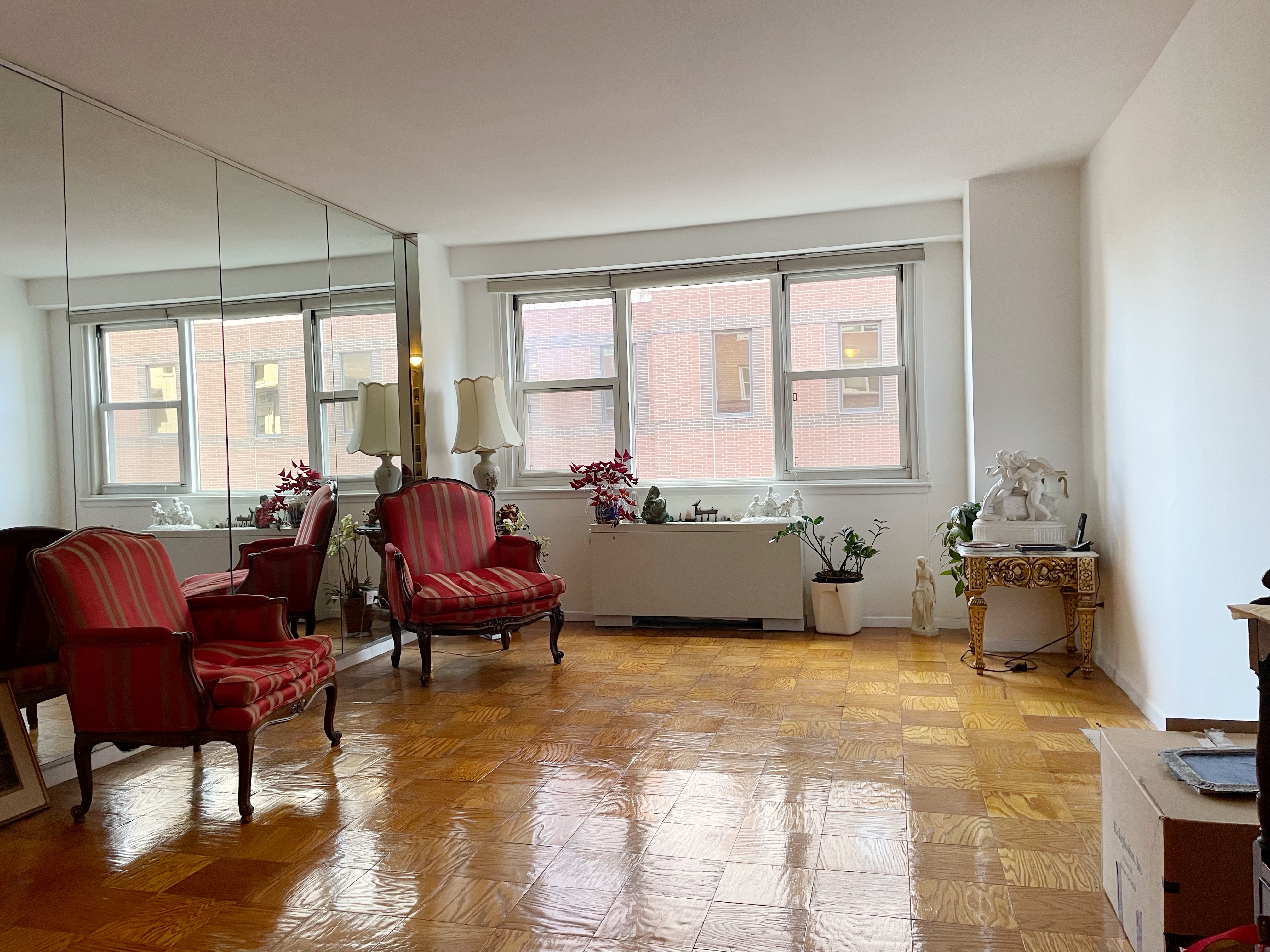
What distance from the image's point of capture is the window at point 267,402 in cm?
430

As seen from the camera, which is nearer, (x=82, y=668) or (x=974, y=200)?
(x=82, y=668)

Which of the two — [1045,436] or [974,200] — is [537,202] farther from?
[1045,436]

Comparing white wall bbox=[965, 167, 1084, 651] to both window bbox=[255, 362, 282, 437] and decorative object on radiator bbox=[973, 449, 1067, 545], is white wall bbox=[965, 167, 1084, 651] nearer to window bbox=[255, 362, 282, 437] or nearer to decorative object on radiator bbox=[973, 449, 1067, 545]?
decorative object on radiator bbox=[973, 449, 1067, 545]

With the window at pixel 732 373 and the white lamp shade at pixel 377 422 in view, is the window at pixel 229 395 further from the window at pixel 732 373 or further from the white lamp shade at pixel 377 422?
the window at pixel 732 373

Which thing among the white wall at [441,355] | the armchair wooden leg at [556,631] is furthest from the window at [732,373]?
the armchair wooden leg at [556,631]

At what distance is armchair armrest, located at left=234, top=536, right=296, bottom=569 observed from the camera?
4160 mm

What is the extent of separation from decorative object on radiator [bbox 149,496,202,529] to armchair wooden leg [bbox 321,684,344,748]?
3.05ft

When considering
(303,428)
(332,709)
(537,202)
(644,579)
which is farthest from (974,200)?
(332,709)

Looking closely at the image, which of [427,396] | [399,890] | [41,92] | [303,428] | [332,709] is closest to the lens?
[399,890]

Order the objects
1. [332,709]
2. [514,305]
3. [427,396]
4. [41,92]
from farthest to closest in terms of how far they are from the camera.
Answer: [514,305]
[427,396]
[332,709]
[41,92]

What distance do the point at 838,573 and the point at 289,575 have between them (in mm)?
3237

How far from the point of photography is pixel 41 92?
329 cm

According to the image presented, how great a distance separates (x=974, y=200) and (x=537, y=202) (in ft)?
7.99

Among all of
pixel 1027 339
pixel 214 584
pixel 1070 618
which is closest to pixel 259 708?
pixel 214 584
